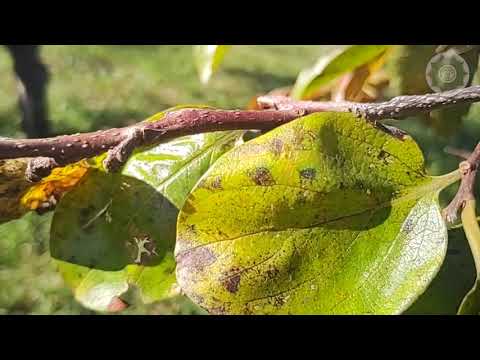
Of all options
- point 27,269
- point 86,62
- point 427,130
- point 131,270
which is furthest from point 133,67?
point 131,270

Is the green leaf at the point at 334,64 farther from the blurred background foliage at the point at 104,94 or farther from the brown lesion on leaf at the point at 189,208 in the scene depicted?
the blurred background foliage at the point at 104,94

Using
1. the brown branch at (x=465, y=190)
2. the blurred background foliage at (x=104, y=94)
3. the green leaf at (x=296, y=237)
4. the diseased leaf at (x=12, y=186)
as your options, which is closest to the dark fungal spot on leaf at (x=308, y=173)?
the green leaf at (x=296, y=237)

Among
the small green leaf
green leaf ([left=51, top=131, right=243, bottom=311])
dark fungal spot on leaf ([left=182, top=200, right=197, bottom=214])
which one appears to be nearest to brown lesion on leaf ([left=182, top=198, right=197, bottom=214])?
dark fungal spot on leaf ([left=182, top=200, right=197, bottom=214])

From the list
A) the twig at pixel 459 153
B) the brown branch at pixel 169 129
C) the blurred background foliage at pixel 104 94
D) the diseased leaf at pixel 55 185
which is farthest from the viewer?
the blurred background foliage at pixel 104 94

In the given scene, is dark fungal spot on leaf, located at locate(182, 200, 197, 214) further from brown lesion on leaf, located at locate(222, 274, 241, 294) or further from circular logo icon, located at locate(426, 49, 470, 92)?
circular logo icon, located at locate(426, 49, 470, 92)

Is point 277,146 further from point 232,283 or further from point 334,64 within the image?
point 334,64

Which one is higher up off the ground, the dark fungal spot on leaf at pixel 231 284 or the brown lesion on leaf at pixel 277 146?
the brown lesion on leaf at pixel 277 146
